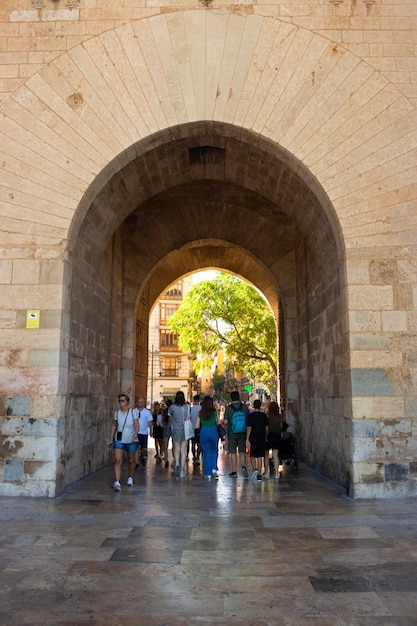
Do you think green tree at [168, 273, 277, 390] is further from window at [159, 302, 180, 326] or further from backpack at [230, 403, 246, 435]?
window at [159, 302, 180, 326]

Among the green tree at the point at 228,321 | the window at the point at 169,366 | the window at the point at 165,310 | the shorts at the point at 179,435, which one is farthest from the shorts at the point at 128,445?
the window at the point at 165,310

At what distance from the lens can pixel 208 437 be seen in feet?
27.0

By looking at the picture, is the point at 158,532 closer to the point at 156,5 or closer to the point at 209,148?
the point at 209,148

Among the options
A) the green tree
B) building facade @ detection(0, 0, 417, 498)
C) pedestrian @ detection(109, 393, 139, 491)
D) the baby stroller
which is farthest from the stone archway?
the green tree

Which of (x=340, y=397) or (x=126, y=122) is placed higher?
Result: (x=126, y=122)

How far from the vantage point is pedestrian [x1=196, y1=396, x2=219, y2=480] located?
8219mm

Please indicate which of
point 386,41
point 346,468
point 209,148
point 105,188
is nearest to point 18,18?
point 105,188

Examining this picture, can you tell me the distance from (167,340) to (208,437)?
3386cm

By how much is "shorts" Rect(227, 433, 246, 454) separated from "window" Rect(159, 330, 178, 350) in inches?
1310

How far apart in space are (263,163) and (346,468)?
4.75 m

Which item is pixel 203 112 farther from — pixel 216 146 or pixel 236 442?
pixel 236 442

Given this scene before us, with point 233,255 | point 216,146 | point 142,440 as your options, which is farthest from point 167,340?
point 216,146

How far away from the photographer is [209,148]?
861cm

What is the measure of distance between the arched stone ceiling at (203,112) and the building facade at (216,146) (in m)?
0.02
